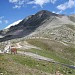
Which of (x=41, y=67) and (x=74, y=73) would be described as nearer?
(x=41, y=67)

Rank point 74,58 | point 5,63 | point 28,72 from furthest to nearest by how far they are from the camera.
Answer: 1. point 74,58
2. point 5,63
3. point 28,72

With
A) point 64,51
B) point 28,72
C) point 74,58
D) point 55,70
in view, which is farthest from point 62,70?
point 64,51

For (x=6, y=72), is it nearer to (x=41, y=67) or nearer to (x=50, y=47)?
(x=41, y=67)

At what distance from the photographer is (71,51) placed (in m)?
118

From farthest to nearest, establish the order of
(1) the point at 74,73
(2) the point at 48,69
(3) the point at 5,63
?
1. (1) the point at 74,73
2. (2) the point at 48,69
3. (3) the point at 5,63

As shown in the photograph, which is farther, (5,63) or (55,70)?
(55,70)

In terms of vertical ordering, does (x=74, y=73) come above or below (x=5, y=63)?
below

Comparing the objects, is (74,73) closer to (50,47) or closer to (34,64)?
(34,64)

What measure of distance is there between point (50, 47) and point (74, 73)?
70349 millimetres

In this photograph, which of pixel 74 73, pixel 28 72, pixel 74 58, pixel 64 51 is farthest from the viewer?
pixel 64 51

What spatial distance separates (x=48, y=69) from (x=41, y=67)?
1.23 meters

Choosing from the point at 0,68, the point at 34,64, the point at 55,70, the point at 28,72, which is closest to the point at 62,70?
the point at 55,70

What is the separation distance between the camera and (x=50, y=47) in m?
119

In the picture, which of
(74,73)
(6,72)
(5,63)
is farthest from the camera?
(74,73)
